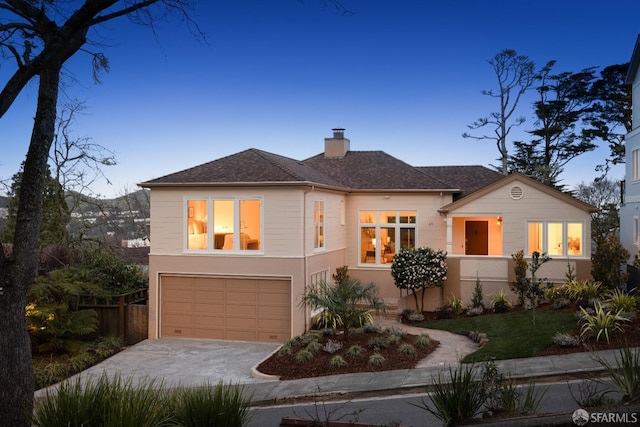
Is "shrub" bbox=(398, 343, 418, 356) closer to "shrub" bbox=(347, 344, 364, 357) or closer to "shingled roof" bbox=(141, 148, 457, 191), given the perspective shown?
"shrub" bbox=(347, 344, 364, 357)

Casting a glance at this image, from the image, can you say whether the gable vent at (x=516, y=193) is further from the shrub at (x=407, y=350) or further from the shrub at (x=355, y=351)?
the shrub at (x=355, y=351)

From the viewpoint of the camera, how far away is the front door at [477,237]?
81.7ft

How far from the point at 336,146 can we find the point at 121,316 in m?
12.3

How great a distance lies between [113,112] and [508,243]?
719 inches

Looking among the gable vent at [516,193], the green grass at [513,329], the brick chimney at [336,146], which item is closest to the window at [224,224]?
the green grass at [513,329]

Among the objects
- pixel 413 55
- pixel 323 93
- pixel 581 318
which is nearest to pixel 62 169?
pixel 323 93

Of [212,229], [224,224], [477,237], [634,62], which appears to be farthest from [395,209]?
[634,62]

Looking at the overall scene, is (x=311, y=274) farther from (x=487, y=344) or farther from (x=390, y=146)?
(x=390, y=146)

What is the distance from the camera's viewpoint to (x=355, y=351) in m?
13.5

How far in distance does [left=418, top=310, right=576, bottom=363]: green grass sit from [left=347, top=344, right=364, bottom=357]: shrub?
8.39 ft

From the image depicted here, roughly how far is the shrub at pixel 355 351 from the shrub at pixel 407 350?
0.96m

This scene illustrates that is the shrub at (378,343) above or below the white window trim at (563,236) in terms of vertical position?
below

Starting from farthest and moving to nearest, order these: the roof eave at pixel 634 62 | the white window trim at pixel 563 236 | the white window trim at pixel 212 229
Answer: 1. the roof eave at pixel 634 62
2. the white window trim at pixel 563 236
3. the white window trim at pixel 212 229

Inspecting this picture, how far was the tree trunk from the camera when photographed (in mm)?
7215
